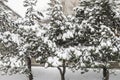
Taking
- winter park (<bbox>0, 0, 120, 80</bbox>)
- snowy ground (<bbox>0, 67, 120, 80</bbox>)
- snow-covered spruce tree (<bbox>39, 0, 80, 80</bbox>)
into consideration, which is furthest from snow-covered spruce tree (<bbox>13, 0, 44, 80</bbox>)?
snowy ground (<bbox>0, 67, 120, 80</bbox>)

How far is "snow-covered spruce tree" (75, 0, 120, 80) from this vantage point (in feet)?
54.6

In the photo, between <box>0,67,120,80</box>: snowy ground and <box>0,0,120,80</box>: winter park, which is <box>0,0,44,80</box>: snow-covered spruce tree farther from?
<box>0,67,120,80</box>: snowy ground

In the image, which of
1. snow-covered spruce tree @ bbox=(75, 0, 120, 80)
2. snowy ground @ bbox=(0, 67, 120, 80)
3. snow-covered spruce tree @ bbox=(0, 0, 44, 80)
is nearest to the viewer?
snow-covered spruce tree @ bbox=(75, 0, 120, 80)

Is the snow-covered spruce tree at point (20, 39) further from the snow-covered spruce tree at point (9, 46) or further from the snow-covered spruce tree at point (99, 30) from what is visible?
the snow-covered spruce tree at point (99, 30)

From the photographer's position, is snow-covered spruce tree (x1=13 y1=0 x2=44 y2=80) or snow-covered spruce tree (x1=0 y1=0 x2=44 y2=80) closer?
snow-covered spruce tree (x1=13 y1=0 x2=44 y2=80)

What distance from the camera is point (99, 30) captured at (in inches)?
670

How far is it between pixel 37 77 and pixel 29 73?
83.8 inches

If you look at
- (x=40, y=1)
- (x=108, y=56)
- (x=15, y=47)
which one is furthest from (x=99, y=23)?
(x=40, y=1)

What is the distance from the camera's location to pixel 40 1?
42.1 metres

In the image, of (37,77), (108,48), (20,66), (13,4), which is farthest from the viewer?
(13,4)

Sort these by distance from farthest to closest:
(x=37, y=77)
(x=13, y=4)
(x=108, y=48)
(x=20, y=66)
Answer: (x=13, y=4) → (x=37, y=77) → (x=20, y=66) → (x=108, y=48)

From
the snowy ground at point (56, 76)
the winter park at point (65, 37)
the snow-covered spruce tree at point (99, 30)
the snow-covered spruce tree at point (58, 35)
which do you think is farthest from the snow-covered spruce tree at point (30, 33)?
the snowy ground at point (56, 76)

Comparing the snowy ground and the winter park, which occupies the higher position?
the winter park

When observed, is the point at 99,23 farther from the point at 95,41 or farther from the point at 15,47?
the point at 15,47
